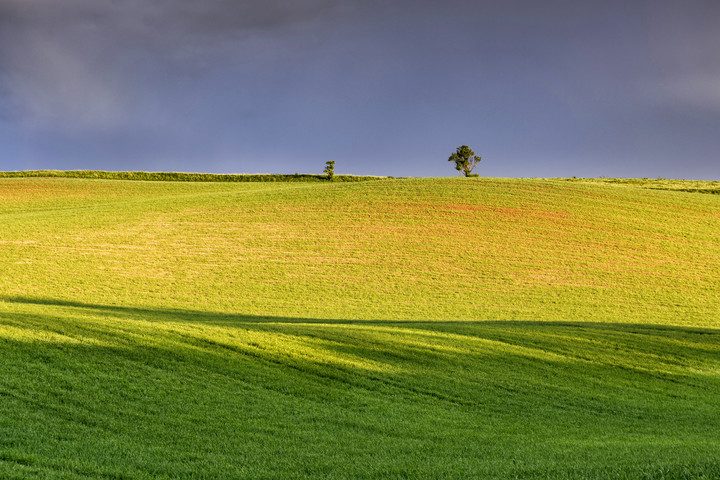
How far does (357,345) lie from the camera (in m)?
15.3

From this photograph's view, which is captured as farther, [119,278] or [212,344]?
[119,278]

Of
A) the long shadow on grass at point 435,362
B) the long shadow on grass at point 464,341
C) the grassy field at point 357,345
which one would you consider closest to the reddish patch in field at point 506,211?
the grassy field at point 357,345

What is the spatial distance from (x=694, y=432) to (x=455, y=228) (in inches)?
1114

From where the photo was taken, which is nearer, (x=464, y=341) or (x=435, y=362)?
(x=435, y=362)

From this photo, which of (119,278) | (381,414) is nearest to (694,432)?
(381,414)

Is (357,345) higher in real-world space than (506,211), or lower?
lower

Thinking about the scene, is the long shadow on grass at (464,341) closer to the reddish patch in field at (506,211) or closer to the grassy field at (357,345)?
the grassy field at (357,345)

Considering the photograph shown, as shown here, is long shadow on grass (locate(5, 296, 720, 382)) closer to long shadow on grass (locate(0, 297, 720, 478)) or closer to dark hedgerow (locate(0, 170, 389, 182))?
long shadow on grass (locate(0, 297, 720, 478))

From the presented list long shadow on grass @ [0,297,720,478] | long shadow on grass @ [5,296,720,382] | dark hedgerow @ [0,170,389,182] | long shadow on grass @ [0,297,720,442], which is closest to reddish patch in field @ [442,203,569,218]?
long shadow on grass @ [5,296,720,382]

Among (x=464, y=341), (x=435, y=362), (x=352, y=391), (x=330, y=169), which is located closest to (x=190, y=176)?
(x=330, y=169)

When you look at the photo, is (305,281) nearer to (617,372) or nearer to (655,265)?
(617,372)

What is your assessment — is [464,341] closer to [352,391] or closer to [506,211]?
[352,391]

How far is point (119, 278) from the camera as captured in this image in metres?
27.5

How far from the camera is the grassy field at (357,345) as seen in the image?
8312 mm
